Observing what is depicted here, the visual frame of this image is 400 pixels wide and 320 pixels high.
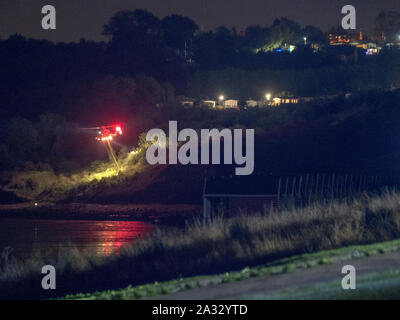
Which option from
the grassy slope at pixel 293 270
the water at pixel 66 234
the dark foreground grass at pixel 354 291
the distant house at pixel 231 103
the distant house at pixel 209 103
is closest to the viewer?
the dark foreground grass at pixel 354 291

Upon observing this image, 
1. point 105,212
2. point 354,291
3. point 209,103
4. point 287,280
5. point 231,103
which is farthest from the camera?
point 231,103

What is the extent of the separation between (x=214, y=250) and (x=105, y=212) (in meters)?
41.4

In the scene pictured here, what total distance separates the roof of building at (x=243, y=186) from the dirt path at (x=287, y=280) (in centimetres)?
2943

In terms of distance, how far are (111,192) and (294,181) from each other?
26.6 m

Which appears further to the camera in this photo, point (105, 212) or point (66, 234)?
point (105, 212)

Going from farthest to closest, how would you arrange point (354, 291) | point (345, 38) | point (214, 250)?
point (345, 38) < point (214, 250) < point (354, 291)

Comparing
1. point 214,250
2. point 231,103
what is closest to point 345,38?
point 231,103

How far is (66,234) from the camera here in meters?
47.3

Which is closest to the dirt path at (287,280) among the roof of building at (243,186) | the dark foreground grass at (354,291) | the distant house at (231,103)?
the dark foreground grass at (354,291)

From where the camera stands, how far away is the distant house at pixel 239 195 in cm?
→ 4591

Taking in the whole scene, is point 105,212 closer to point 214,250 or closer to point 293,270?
point 214,250

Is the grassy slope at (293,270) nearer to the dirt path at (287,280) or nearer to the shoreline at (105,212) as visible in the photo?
the dirt path at (287,280)

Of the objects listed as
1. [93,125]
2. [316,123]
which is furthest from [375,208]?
[93,125]

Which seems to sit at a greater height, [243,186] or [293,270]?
[243,186]
